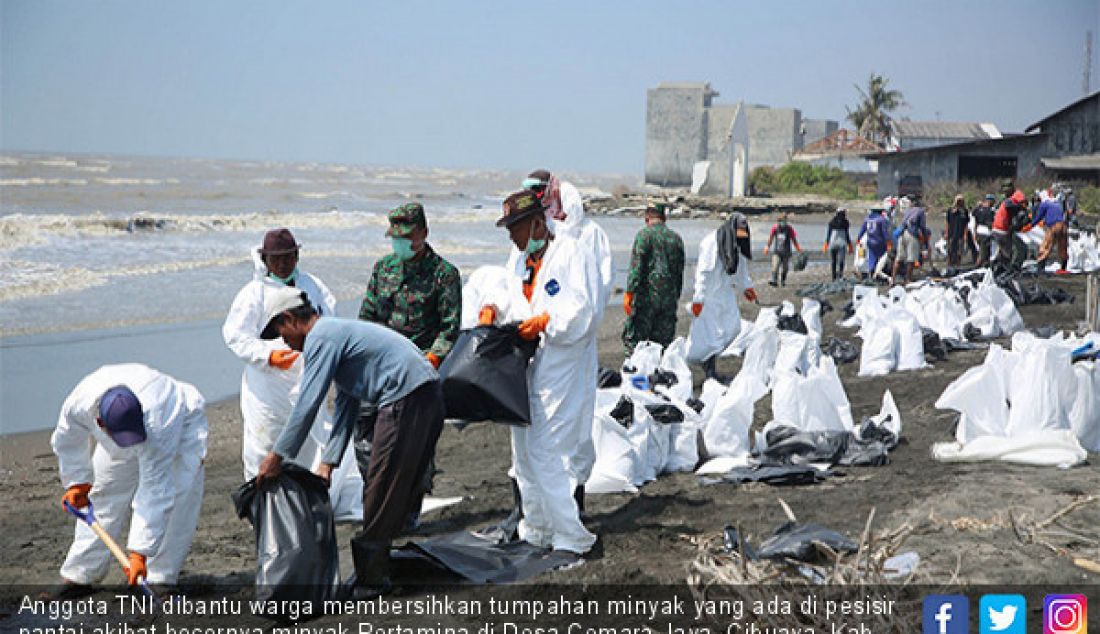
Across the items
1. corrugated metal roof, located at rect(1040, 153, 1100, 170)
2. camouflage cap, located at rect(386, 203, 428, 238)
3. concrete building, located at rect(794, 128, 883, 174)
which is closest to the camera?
camouflage cap, located at rect(386, 203, 428, 238)

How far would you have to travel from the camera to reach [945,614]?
352cm

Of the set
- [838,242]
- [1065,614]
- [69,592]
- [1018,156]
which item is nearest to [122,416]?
[69,592]

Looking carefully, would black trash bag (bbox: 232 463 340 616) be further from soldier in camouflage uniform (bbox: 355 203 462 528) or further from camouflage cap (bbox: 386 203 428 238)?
camouflage cap (bbox: 386 203 428 238)

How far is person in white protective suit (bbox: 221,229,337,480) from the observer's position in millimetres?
5055

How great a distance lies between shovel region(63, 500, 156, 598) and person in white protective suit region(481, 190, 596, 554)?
5.55 feet

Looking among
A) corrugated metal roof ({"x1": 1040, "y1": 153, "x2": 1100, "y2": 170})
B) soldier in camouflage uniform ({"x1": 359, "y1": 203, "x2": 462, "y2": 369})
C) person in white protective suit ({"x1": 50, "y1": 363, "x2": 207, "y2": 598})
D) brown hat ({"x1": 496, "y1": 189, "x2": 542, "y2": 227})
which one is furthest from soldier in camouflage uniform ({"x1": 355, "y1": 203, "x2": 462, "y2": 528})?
corrugated metal roof ({"x1": 1040, "y1": 153, "x2": 1100, "y2": 170})

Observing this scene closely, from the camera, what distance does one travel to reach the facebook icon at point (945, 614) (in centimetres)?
346

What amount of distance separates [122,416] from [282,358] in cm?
91

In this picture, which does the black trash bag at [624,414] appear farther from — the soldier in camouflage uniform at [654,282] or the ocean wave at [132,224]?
the ocean wave at [132,224]

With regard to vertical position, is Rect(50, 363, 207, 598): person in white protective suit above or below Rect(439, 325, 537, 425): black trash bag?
below

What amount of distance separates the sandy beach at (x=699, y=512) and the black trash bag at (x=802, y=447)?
0.19 metres

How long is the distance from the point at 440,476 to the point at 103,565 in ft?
8.28

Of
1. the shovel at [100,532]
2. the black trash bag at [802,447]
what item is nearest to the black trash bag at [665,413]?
the black trash bag at [802,447]

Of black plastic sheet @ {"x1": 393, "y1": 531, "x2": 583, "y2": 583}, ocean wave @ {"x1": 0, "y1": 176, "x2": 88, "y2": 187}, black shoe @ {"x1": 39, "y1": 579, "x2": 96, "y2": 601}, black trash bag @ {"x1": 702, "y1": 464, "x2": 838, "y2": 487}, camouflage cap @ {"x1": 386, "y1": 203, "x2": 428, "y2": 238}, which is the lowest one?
black shoe @ {"x1": 39, "y1": 579, "x2": 96, "y2": 601}
